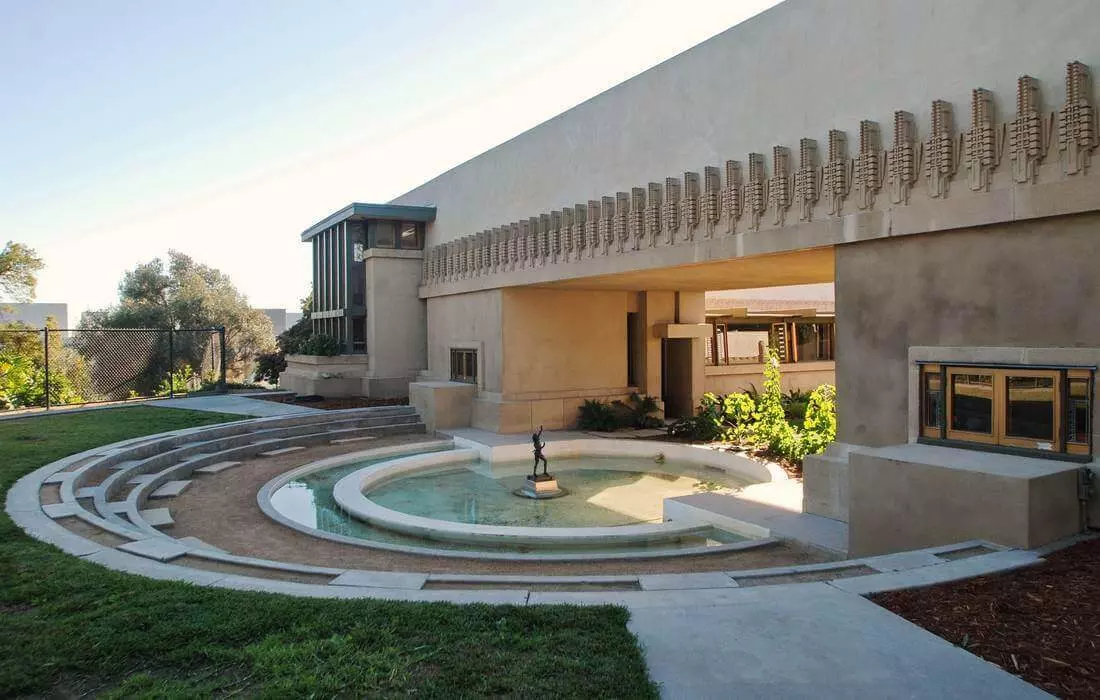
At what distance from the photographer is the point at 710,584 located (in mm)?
5918

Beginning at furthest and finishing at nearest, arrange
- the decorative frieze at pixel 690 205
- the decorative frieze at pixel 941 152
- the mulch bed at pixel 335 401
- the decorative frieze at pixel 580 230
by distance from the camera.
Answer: the mulch bed at pixel 335 401 < the decorative frieze at pixel 580 230 < the decorative frieze at pixel 690 205 < the decorative frieze at pixel 941 152

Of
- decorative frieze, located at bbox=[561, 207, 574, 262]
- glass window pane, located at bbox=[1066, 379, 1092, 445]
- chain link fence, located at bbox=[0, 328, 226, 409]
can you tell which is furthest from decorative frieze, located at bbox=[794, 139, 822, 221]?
chain link fence, located at bbox=[0, 328, 226, 409]

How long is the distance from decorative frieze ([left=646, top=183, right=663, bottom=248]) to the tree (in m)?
20.5

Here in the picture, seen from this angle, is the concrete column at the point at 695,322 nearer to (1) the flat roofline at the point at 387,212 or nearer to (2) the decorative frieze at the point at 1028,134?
(1) the flat roofline at the point at 387,212

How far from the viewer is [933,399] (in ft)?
28.9

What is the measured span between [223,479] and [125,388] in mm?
19349

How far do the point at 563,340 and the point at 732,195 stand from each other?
8220 mm

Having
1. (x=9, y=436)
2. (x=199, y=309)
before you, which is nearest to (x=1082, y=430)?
(x=9, y=436)

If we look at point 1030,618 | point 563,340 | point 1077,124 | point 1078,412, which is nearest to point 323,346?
point 563,340

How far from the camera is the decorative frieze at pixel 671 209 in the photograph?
13.0 m

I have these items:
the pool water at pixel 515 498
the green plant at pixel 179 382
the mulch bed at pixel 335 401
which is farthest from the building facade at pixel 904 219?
the green plant at pixel 179 382

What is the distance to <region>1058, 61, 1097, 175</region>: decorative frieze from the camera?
Answer: 24.2 feet

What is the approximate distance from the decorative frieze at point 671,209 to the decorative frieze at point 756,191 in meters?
1.78

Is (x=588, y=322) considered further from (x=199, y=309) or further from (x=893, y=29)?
(x=199, y=309)
